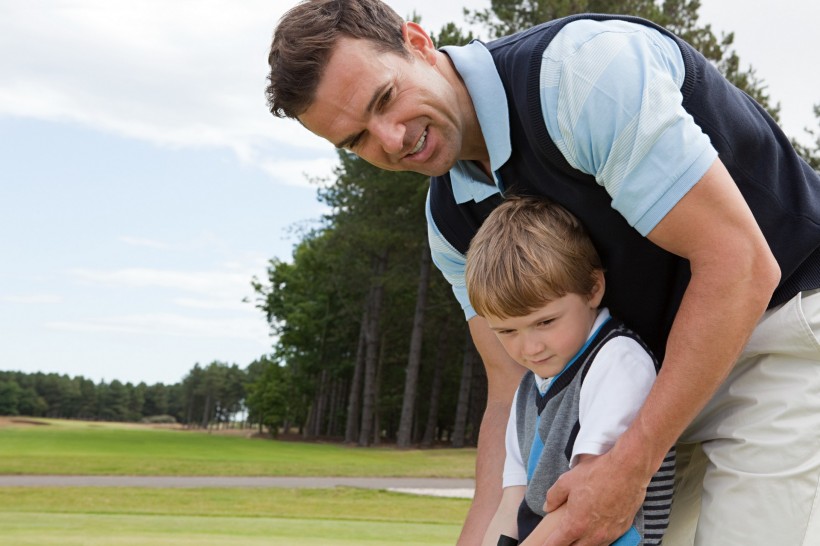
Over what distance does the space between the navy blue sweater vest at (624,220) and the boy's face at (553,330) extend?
10 centimetres

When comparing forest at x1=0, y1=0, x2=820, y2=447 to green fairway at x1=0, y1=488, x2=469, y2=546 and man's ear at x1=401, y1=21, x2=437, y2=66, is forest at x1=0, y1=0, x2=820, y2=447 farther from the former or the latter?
man's ear at x1=401, y1=21, x2=437, y2=66

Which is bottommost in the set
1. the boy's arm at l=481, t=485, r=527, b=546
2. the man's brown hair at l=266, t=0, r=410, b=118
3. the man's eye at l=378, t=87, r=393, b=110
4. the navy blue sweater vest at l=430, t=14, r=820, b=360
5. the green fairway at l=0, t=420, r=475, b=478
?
the green fairway at l=0, t=420, r=475, b=478

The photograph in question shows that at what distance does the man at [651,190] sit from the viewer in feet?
6.78

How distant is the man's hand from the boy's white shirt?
0.18 ft

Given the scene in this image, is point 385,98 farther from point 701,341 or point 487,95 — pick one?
point 701,341

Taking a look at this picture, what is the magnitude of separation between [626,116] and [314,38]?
0.92 meters

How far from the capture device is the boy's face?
2.43 metres

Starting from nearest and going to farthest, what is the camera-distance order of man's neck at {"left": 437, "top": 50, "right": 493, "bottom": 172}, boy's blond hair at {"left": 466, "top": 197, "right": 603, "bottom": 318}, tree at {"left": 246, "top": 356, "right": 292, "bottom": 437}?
boy's blond hair at {"left": 466, "top": 197, "right": 603, "bottom": 318} < man's neck at {"left": 437, "top": 50, "right": 493, "bottom": 172} < tree at {"left": 246, "top": 356, "right": 292, "bottom": 437}

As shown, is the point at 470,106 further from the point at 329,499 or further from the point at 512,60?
the point at 329,499

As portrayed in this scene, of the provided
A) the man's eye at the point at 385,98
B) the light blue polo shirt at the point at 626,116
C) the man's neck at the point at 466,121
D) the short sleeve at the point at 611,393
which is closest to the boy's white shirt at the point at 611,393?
the short sleeve at the point at 611,393

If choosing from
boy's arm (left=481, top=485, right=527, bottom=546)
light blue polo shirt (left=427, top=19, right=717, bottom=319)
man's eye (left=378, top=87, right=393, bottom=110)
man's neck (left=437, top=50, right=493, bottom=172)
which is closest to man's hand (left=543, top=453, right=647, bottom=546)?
boy's arm (left=481, top=485, right=527, bottom=546)

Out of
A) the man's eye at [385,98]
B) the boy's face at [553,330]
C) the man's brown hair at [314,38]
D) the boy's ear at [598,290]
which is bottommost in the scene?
the boy's face at [553,330]

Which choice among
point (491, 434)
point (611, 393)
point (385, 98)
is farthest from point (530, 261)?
point (491, 434)

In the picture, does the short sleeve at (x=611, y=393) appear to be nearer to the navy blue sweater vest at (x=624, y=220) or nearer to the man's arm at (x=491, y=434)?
the navy blue sweater vest at (x=624, y=220)
